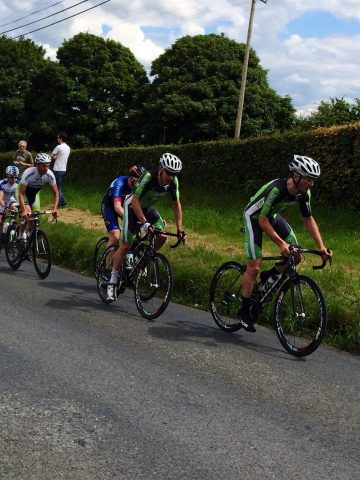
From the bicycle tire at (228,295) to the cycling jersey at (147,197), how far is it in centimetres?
125

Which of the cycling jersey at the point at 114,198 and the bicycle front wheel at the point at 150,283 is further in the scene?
the cycling jersey at the point at 114,198

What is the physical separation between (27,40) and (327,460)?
60.6 meters

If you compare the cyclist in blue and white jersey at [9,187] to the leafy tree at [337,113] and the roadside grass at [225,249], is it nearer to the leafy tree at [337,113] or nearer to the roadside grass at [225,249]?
→ the roadside grass at [225,249]

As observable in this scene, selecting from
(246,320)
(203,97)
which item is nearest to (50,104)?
(203,97)

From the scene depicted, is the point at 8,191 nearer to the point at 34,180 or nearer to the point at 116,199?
the point at 34,180

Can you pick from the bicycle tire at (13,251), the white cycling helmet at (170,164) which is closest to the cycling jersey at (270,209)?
the white cycling helmet at (170,164)

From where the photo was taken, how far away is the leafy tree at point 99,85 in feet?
151

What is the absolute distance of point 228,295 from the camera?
23.5 ft

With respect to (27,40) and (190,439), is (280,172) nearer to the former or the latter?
(190,439)

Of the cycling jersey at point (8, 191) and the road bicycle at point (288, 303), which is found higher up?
the cycling jersey at point (8, 191)

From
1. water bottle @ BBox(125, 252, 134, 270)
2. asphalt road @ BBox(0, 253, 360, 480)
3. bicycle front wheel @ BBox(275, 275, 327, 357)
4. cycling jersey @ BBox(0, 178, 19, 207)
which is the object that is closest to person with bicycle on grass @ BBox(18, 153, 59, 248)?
cycling jersey @ BBox(0, 178, 19, 207)

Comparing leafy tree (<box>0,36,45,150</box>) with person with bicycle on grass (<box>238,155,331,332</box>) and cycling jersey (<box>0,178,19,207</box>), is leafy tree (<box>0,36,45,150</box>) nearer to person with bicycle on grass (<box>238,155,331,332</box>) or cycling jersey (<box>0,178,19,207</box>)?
cycling jersey (<box>0,178,19,207</box>)

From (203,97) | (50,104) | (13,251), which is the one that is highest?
Result: (50,104)

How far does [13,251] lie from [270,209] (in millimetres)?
5973
